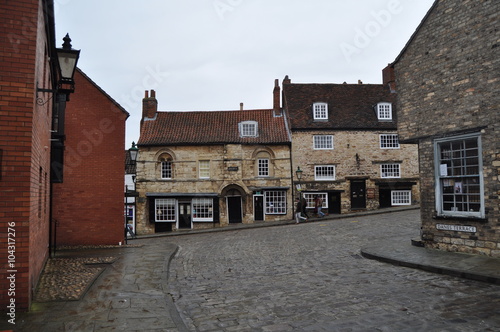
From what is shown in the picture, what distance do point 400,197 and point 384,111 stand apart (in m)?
6.99

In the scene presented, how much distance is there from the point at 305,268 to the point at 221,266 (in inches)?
92.0

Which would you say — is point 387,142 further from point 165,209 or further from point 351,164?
point 165,209

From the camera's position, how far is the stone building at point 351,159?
29.1 meters

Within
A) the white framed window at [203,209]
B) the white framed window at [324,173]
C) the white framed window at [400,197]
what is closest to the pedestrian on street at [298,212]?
the white framed window at [324,173]

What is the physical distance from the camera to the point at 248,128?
30609 mm

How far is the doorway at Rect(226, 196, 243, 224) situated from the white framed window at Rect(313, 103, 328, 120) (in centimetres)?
900

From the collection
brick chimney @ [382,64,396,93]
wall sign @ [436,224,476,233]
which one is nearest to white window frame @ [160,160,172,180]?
brick chimney @ [382,64,396,93]

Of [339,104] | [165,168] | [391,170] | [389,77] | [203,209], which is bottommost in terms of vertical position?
[203,209]

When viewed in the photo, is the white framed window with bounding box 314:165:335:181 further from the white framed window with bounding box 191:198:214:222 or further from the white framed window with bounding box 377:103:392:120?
the white framed window with bounding box 191:198:214:222

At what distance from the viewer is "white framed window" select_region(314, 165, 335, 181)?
Result: 95.9 ft

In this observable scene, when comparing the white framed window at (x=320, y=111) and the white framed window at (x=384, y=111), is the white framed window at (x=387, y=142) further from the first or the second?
the white framed window at (x=320, y=111)

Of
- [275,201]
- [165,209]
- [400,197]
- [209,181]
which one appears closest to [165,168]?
[165,209]

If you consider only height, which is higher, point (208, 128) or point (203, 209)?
point (208, 128)

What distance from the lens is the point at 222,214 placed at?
94.4 ft
